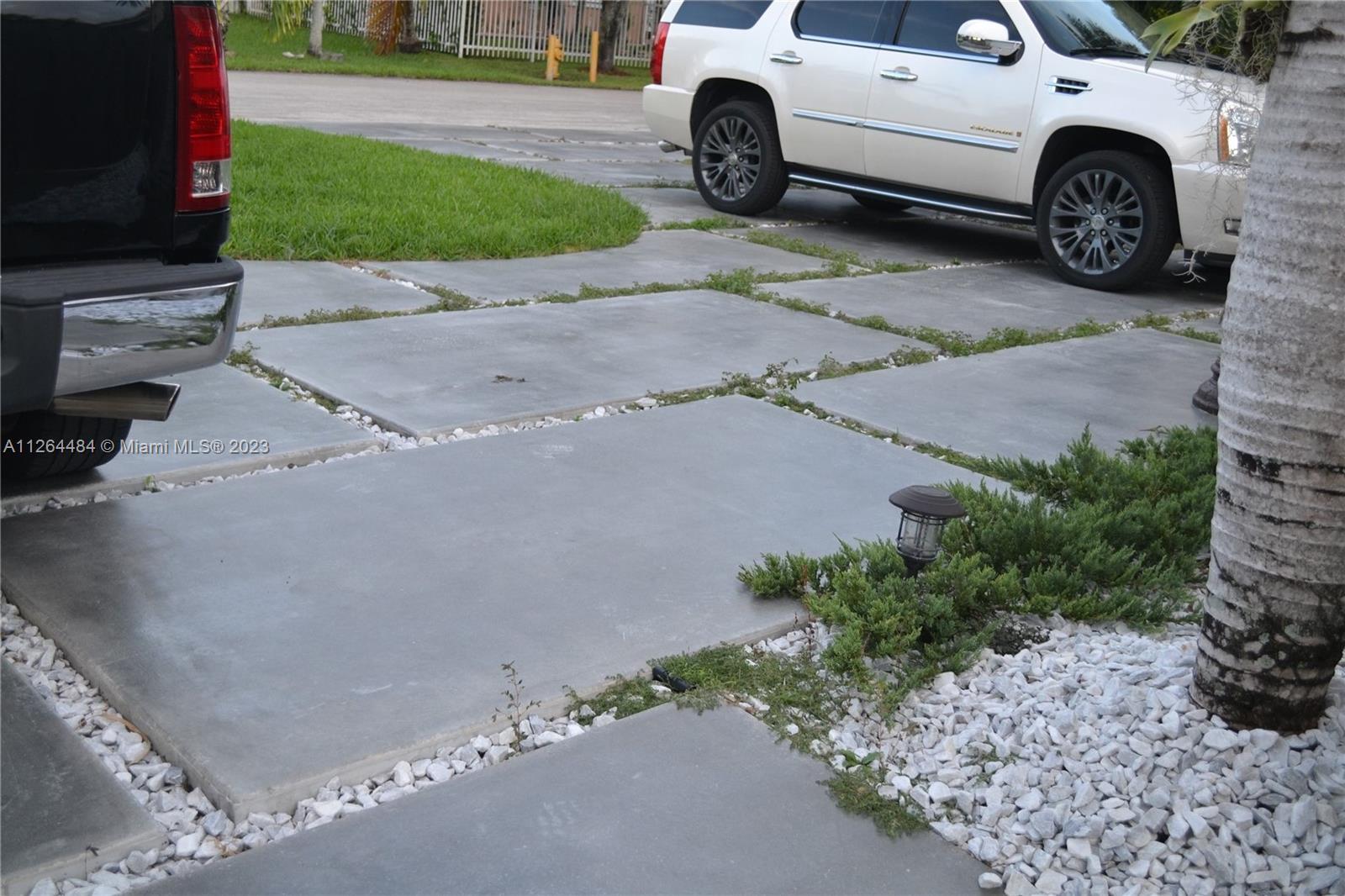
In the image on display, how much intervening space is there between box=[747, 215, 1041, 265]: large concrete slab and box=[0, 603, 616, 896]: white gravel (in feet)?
21.6

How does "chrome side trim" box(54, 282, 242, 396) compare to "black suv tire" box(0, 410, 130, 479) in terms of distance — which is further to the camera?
"black suv tire" box(0, 410, 130, 479)

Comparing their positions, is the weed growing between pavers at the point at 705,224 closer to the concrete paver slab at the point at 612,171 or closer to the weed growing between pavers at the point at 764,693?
the concrete paver slab at the point at 612,171

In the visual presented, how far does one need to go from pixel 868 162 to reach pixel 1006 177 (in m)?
1.06

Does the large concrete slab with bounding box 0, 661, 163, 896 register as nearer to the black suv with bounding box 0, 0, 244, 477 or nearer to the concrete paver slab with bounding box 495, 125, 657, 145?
the black suv with bounding box 0, 0, 244, 477

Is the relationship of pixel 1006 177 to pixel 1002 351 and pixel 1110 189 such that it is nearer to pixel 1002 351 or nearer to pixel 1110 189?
pixel 1110 189

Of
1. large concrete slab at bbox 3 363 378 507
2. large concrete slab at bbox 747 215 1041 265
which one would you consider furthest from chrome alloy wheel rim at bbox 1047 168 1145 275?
large concrete slab at bbox 3 363 378 507

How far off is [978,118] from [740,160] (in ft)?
7.01

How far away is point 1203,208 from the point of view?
25.4 feet

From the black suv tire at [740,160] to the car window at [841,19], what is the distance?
0.69m

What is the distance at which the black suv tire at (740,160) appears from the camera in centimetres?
989

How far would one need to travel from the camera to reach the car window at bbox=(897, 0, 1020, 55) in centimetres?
864

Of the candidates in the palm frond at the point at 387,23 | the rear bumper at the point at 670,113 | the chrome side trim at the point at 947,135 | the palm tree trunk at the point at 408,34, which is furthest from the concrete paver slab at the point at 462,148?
the palm tree trunk at the point at 408,34

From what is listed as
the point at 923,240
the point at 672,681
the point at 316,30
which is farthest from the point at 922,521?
the point at 316,30

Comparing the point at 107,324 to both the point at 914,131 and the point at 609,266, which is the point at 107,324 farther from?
the point at 914,131
